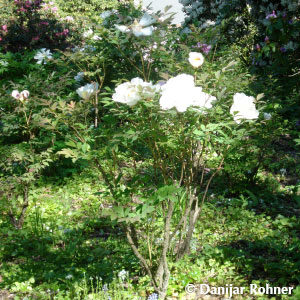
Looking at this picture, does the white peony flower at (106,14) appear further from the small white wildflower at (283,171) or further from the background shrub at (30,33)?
the background shrub at (30,33)

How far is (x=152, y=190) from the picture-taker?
199 cm

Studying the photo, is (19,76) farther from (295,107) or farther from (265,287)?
(265,287)

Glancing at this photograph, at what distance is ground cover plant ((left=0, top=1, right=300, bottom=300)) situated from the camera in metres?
1.87

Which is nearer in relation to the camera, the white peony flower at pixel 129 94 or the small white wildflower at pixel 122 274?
the white peony flower at pixel 129 94

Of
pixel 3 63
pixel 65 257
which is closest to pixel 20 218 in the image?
pixel 65 257

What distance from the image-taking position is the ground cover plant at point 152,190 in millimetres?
1871

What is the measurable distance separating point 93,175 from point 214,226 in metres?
1.68

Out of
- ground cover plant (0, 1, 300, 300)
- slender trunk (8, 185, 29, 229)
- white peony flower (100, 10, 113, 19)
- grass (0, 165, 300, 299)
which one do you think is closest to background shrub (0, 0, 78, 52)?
ground cover plant (0, 1, 300, 300)

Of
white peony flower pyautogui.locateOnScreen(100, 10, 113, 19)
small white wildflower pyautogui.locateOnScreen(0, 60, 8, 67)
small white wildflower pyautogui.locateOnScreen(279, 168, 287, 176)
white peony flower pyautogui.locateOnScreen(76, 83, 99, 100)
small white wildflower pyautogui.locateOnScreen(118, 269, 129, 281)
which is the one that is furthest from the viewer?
small white wildflower pyautogui.locateOnScreen(0, 60, 8, 67)

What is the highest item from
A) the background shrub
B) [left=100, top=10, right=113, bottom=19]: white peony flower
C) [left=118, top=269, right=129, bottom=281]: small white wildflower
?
the background shrub

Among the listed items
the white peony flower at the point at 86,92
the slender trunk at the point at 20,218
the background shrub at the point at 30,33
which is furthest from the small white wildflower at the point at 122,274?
the background shrub at the point at 30,33

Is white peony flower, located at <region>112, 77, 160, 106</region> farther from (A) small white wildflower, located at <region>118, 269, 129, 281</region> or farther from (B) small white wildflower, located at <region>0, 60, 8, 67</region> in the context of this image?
(B) small white wildflower, located at <region>0, 60, 8, 67</region>

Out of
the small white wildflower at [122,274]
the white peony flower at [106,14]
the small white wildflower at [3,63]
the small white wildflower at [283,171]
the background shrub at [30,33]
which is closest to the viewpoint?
the small white wildflower at [122,274]

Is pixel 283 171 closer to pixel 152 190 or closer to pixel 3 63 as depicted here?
pixel 152 190
